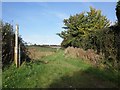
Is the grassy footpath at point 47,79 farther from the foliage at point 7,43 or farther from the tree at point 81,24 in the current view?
the tree at point 81,24

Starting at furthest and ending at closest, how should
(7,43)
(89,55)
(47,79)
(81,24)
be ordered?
(81,24)
(89,55)
(7,43)
(47,79)

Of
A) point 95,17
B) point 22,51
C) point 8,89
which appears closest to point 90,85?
point 8,89

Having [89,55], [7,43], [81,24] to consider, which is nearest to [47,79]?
[7,43]

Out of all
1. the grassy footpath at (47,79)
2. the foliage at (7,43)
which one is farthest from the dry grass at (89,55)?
the foliage at (7,43)

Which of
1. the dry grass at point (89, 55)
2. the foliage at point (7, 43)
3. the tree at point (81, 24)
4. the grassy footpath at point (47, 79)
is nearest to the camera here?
the grassy footpath at point (47, 79)

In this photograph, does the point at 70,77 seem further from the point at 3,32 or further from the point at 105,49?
the point at 105,49

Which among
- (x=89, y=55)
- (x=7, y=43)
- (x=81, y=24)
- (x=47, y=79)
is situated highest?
(x=81, y=24)

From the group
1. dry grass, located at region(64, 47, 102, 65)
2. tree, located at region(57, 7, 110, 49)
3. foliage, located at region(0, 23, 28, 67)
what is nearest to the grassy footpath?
foliage, located at region(0, 23, 28, 67)

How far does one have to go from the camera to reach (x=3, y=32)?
461 inches

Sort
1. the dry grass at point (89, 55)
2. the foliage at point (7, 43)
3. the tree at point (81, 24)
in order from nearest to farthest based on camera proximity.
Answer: the foliage at point (7, 43) < the dry grass at point (89, 55) < the tree at point (81, 24)

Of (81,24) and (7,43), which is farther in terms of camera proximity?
(81,24)

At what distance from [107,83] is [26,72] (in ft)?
10.7

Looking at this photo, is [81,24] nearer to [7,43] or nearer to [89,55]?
[89,55]

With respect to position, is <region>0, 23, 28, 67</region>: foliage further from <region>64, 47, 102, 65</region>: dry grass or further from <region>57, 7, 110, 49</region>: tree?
<region>57, 7, 110, 49</region>: tree
